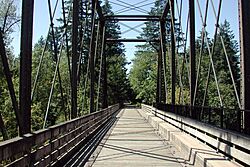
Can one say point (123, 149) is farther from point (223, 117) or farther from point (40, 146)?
point (40, 146)

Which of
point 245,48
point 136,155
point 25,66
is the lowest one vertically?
point 136,155

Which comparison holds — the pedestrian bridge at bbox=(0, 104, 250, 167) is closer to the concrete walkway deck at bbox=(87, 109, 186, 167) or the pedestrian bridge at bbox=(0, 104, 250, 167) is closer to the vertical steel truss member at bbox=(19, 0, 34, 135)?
the concrete walkway deck at bbox=(87, 109, 186, 167)

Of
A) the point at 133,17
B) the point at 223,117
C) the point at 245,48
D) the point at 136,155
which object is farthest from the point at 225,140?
the point at 133,17

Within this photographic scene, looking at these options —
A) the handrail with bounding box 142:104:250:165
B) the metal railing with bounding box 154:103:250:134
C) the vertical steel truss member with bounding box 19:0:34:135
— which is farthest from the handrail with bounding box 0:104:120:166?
the metal railing with bounding box 154:103:250:134

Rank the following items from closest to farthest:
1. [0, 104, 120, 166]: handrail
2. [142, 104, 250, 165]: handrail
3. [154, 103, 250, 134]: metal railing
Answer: [0, 104, 120, 166]: handrail, [142, 104, 250, 165]: handrail, [154, 103, 250, 134]: metal railing

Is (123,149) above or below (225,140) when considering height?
below

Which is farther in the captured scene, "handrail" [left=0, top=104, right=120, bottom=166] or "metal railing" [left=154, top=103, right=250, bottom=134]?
"metal railing" [left=154, top=103, right=250, bottom=134]

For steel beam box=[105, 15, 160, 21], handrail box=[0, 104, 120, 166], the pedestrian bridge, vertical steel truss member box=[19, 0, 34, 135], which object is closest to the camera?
handrail box=[0, 104, 120, 166]

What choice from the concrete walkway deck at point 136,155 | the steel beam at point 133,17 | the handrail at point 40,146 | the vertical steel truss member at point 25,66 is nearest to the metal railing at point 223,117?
the concrete walkway deck at point 136,155

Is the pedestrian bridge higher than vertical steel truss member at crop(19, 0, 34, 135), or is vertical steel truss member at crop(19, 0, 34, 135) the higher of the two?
vertical steel truss member at crop(19, 0, 34, 135)

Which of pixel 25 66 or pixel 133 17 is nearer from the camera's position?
pixel 25 66

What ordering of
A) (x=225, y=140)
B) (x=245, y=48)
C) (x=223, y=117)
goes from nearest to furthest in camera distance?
(x=225, y=140), (x=245, y=48), (x=223, y=117)

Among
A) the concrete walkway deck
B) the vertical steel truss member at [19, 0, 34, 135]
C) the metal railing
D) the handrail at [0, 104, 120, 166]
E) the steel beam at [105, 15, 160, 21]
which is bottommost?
the concrete walkway deck

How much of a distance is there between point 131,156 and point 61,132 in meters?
2.19
